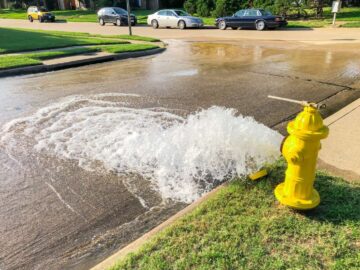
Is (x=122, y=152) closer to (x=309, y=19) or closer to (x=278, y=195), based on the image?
(x=278, y=195)

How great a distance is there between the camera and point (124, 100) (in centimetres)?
777

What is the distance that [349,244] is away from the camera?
9.77ft

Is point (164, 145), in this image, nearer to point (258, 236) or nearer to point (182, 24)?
point (258, 236)

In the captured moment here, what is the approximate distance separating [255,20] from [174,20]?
19.4 ft

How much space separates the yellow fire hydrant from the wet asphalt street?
1187 millimetres

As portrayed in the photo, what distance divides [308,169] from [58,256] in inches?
91.6

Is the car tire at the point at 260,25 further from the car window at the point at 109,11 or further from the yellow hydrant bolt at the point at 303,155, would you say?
the yellow hydrant bolt at the point at 303,155

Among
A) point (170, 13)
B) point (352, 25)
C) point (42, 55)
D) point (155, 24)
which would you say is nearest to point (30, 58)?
point (42, 55)

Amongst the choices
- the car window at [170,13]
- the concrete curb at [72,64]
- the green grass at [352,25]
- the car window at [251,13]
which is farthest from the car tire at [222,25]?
the concrete curb at [72,64]

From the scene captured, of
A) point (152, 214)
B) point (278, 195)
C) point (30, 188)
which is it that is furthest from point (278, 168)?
point (30, 188)

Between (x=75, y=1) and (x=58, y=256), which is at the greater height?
(x=75, y=1)

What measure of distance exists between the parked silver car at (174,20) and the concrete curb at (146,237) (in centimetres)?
2313

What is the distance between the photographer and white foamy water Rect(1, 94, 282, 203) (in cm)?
440

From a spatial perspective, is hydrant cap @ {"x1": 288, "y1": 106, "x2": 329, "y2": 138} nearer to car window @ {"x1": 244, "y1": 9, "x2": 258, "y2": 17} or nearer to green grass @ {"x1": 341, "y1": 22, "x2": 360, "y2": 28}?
car window @ {"x1": 244, "y1": 9, "x2": 258, "y2": 17}
